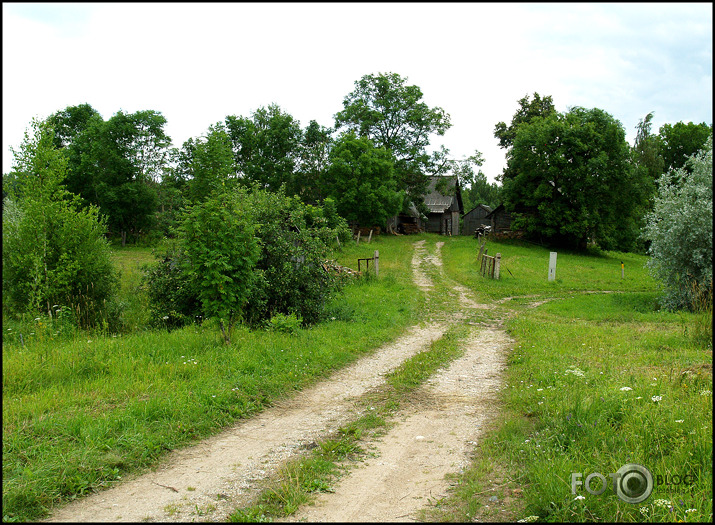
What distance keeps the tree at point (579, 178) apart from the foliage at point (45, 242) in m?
34.0

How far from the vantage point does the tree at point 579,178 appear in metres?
36.2

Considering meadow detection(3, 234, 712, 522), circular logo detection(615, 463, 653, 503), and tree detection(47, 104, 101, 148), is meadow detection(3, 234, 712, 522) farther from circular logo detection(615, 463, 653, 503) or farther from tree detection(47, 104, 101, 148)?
tree detection(47, 104, 101, 148)

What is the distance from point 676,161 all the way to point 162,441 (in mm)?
63384

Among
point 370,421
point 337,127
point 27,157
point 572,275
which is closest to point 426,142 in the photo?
point 337,127

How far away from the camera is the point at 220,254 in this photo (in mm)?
8812

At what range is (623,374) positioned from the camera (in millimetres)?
7320

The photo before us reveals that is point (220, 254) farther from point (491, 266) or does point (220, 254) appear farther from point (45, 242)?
point (491, 266)

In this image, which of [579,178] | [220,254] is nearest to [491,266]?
[220,254]

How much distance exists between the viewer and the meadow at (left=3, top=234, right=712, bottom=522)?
400 centimetres

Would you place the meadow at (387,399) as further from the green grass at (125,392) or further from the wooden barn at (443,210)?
the wooden barn at (443,210)

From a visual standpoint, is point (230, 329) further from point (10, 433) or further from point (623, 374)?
point (623, 374)

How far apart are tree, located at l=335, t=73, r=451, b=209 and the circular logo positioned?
41546 millimetres

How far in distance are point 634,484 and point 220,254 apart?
7300 mm

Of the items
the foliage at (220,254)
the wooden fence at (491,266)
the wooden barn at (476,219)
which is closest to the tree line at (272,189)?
the foliage at (220,254)
